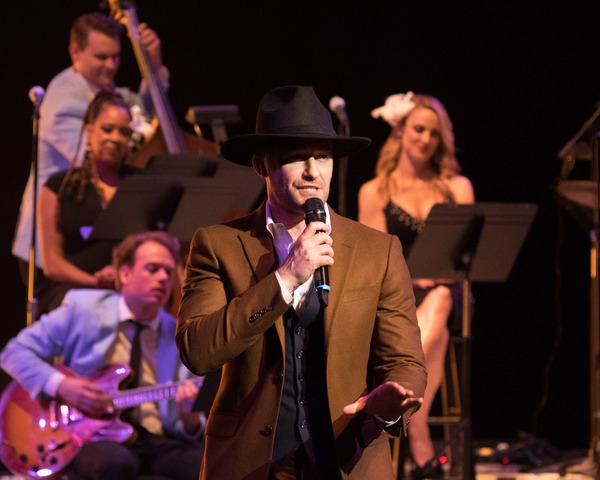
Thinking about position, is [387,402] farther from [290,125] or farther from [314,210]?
[290,125]

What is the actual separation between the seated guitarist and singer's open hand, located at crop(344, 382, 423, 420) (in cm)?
242

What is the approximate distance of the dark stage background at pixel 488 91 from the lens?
654cm

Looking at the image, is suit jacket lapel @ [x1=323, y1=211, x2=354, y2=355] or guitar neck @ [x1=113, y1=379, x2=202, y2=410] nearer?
suit jacket lapel @ [x1=323, y1=211, x2=354, y2=355]

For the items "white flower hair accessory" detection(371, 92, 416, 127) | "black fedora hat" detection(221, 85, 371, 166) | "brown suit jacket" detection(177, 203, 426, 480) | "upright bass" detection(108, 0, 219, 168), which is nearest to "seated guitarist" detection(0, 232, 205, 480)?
"upright bass" detection(108, 0, 219, 168)

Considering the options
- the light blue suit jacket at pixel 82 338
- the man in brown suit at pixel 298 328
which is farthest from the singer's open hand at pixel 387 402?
the light blue suit jacket at pixel 82 338

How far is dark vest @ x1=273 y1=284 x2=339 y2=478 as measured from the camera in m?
2.01

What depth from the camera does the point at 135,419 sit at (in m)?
4.43

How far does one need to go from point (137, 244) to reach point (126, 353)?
1.94 ft

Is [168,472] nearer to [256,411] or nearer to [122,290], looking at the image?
[122,290]

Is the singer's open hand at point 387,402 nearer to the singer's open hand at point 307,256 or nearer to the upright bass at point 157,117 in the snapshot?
the singer's open hand at point 307,256

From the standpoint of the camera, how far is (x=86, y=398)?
441 cm

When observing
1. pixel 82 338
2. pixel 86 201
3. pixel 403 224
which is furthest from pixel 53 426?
pixel 403 224

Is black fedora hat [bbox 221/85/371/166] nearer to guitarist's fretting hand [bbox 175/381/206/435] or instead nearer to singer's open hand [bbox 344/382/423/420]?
singer's open hand [bbox 344/382/423/420]

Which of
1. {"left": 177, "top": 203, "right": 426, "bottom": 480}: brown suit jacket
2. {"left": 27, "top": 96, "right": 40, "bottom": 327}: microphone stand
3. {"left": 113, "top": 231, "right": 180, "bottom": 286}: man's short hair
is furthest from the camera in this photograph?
{"left": 27, "top": 96, "right": 40, "bottom": 327}: microphone stand
